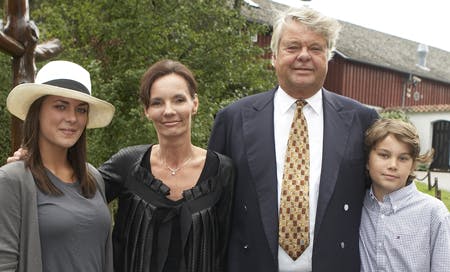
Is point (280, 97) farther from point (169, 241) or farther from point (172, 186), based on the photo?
point (169, 241)

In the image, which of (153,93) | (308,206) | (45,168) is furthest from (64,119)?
(308,206)

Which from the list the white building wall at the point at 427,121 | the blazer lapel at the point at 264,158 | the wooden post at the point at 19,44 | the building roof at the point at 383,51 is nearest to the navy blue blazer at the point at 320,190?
the blazer lapel at the point at 264,158

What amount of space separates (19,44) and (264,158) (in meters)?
2.42

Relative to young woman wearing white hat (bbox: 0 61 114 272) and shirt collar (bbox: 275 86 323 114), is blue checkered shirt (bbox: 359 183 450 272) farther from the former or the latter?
young woman wearing white hat (bbox: 0 61 114 272)

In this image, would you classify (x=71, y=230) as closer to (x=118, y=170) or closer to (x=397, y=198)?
(x=118, y=170)

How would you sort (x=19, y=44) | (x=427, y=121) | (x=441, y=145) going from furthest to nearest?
(x=441, y=145) < (x=427, y=121) < (x=19, y=44)

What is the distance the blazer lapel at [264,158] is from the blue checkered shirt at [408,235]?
56 centimetres

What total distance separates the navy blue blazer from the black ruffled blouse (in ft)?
0.33

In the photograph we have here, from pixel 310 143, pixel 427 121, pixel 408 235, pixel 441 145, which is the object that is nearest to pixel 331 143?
pixel 310 143

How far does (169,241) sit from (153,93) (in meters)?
0.82

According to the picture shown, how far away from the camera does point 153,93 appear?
3162 millimetres

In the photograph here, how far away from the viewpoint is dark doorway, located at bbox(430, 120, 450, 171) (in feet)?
76.7

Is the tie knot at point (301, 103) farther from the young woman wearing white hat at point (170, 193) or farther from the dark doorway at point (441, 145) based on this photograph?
the dark doorway at point (441, 145)

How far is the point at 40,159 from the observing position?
2748mm
